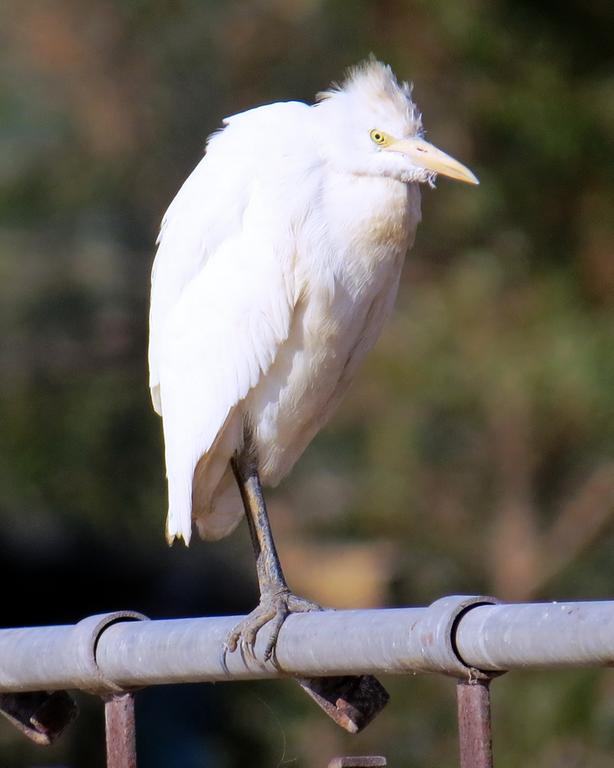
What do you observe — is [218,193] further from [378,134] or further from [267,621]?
[267,621]

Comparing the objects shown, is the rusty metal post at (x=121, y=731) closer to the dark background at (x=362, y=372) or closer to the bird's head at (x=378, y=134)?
the bird's head at (x=378, y=134)

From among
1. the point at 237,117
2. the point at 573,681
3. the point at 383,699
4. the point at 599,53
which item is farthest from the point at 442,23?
the point at 383,699

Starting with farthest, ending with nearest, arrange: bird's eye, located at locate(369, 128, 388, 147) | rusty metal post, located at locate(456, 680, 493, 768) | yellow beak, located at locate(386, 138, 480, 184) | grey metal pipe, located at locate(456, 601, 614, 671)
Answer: bird's eye, located at locate(369, 128, 388, 147)
yellow beak, located at locate(386, 138, 480, 184)
rusty metal post, located at locate(456, 680, 493, 768)
grey metal pipe, located at locate(456, 601, 614, 671)

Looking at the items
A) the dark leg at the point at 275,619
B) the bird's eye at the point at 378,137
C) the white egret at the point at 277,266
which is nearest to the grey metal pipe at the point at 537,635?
the dark leg at the point at 275,619

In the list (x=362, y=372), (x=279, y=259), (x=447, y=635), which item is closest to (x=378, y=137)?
(x=279, y=259)

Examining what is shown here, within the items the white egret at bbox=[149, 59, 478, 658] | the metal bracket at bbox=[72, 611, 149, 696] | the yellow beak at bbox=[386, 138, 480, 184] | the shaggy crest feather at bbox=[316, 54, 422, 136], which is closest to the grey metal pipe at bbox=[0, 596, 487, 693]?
the metal bracket at bbox=[72, 611, 149, 696]

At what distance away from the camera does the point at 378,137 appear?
2.33 m

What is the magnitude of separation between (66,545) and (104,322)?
6.16ft

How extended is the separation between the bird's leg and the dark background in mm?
2117

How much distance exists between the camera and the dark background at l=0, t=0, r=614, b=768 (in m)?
5.54

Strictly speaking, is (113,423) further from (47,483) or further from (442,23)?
(442,23)

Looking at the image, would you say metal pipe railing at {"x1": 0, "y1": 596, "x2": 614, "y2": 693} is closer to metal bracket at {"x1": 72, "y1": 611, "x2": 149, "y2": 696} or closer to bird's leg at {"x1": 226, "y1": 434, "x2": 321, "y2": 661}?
A: metal bracket at {"x1": 72, "y1": 611, "x2": 149, "y2": 696}

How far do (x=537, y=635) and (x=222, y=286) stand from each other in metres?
1.31

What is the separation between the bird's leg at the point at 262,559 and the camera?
6.81 feet
